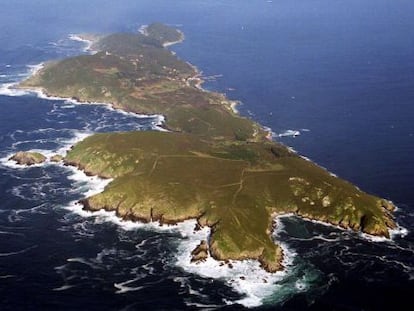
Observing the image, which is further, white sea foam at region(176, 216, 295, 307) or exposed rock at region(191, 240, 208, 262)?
exposed rock at region(191, 240, 208, 262)

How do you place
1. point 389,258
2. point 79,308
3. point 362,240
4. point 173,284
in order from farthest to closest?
point 362,240, point 389,258, point 173,284, point 79,308

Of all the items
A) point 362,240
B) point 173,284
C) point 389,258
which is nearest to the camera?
point 173,284

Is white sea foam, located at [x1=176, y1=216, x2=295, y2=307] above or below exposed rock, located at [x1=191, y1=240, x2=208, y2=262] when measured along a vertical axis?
below

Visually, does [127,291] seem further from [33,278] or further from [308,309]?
[308,309]

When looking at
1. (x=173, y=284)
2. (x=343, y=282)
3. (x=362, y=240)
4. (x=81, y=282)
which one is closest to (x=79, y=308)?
(x=81, y=282)

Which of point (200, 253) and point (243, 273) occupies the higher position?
point (200, 253)

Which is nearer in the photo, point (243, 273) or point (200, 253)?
point (243, 273)

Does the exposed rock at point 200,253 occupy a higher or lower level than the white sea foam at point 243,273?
higher

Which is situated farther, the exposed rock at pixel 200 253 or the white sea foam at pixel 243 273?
the exposed rock at pixel 200 253
